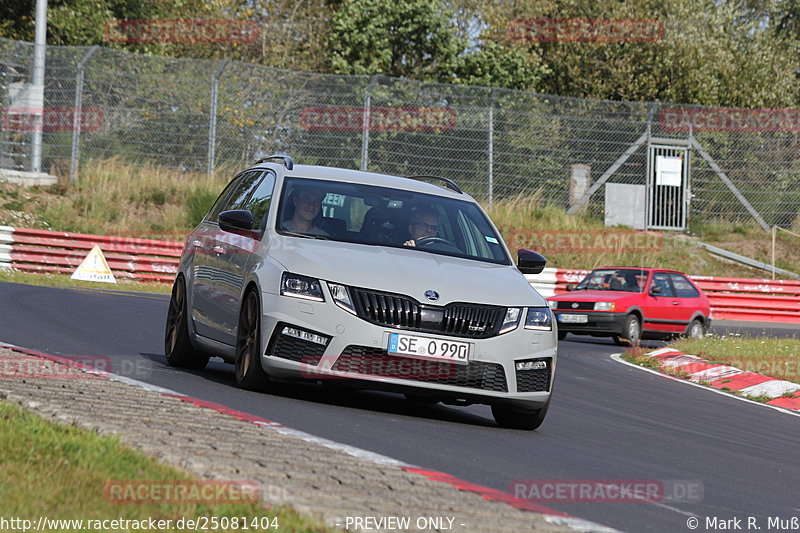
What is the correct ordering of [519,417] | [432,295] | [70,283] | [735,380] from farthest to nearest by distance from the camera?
[70,283]
[735,380]
[519,417]
[432,295]

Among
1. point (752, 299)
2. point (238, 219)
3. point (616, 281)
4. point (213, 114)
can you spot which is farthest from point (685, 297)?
point (238, 219)

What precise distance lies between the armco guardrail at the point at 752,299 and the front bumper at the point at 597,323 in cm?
968

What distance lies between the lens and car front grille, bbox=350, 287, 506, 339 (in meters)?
8.34

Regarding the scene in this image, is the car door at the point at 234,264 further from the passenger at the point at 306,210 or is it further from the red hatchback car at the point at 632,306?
the red hatchback car at the point at 632,306

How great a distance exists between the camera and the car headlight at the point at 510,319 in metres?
8.63

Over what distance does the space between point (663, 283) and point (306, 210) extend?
49.1ft

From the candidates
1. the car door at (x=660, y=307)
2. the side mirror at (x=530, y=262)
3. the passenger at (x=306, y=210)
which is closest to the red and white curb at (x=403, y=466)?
the passenger at (x=306, y=210)

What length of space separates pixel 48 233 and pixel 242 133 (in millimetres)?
5751

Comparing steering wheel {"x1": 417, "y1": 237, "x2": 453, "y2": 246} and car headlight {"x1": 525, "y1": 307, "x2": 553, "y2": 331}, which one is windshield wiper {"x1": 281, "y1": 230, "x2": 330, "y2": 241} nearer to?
steering wheel {"x1": 417, "y1": 237, "x2": 453, "y2": 246}

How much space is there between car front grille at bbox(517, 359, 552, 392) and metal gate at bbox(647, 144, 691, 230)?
78.6 feet

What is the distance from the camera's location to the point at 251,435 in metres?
6.51

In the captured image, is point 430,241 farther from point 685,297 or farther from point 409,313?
point 685,297

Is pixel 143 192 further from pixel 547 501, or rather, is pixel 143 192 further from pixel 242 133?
pixel 547 501

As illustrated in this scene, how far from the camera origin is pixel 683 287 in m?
23.8
